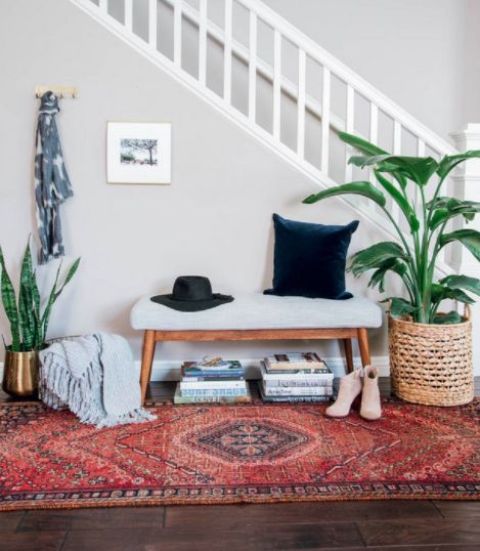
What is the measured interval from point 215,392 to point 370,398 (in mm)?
741

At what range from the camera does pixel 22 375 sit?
3205 millimetres

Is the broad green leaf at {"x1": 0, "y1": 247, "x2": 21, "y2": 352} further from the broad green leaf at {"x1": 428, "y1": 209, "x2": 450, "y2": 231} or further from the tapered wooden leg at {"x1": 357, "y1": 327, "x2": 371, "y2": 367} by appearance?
the broad green leaf at {"x1": 428, "y1": 209, "x2": 450, "y2": 231}

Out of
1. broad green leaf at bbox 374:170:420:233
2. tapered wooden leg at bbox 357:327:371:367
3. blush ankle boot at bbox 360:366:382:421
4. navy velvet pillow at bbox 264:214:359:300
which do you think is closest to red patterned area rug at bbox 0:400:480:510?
blush ankle boot at bbox 360:366:382:421

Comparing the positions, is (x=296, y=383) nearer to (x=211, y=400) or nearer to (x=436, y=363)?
(x=211, y=400)

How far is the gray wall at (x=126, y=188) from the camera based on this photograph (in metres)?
3.47

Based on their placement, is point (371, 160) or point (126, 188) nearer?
point (371, 160)

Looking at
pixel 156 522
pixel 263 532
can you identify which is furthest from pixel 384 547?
pixel 156 522

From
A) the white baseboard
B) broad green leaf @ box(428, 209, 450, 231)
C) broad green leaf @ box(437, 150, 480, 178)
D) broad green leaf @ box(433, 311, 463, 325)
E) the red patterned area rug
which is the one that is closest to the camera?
the red patterned area rug

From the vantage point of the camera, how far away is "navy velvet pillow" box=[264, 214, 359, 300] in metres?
3.43

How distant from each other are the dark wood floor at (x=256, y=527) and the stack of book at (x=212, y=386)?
1042 mm

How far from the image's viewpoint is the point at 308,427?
287 centimetres

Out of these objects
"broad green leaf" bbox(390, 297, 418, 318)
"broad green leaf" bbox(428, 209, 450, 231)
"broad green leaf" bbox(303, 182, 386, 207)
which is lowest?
"broad green leaf" bbox(390, 297, 418, 318)

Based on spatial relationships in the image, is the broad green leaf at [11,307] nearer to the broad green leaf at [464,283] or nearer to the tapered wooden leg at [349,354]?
the tapered wooden leg at [349,354]

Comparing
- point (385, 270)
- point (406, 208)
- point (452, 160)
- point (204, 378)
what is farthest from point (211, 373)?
point (452, 160)
